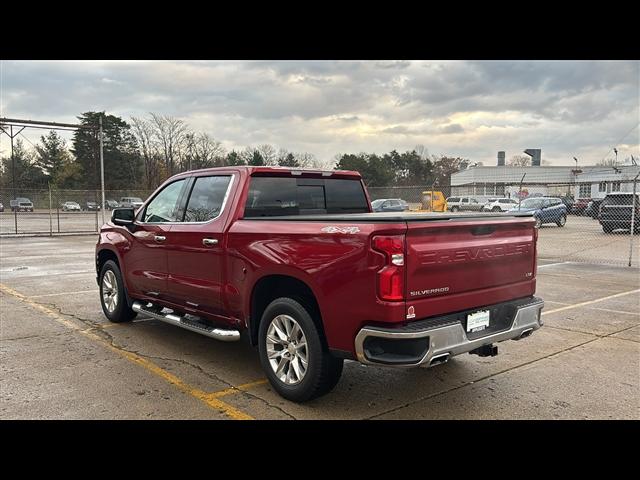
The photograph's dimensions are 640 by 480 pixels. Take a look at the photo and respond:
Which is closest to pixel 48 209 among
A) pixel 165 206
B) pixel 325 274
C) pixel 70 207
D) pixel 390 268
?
pixel 70 207

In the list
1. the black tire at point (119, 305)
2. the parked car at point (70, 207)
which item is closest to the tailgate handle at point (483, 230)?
the black tire at point (119, 305)

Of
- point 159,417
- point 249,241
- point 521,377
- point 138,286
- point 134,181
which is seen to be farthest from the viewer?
point 134,181

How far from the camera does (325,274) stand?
12.3ft

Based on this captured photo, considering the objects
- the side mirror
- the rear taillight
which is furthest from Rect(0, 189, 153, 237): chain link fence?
the rear taillight

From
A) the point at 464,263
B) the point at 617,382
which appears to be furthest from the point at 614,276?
the point at 464,263

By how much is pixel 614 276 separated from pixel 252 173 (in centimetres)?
983

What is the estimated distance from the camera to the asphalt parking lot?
3998 mm

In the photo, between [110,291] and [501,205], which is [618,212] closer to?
[501,205]

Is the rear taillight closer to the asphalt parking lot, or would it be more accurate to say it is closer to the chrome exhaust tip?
the chrome exhaust tip

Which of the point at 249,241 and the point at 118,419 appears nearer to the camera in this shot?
the point at 118,419

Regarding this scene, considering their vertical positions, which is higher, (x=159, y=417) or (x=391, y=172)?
(x=391, y=172)

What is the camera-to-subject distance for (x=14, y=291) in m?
9.20

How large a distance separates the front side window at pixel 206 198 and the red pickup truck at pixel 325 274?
0.02m

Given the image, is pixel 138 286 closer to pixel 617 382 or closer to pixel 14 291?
pixel 14 291
